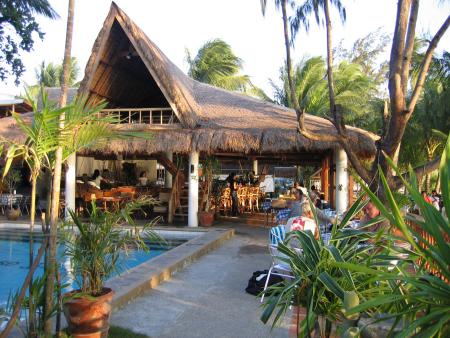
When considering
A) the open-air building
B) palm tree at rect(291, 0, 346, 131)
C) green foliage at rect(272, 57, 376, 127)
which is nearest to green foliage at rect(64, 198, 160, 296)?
palm tree at rect(291, 0, 346, 131)

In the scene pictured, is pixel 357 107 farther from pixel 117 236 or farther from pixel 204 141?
pixel 117 236

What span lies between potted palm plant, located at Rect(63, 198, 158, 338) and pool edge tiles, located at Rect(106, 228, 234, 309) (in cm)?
89

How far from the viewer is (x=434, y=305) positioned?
1.64 metres

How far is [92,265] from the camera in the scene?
3438 mm

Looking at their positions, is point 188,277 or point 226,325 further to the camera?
point 188,277

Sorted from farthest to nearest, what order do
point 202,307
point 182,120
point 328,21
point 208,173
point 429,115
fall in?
point 429,115, point 208,173, point 182,120, point 328,21, point 202,307

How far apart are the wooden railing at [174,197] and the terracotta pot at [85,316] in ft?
28.6

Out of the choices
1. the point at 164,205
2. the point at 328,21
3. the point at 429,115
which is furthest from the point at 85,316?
the point at 429,115

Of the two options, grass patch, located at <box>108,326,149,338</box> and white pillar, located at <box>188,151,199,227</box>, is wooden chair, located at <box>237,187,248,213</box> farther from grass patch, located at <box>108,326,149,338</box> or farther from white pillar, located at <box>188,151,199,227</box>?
grass patch, located at <box>108,326,149,338</box>

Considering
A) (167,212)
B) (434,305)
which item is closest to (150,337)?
(434,305)

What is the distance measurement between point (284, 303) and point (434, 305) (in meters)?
0.93

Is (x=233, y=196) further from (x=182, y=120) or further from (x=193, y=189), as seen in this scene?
(x=182, y=120)

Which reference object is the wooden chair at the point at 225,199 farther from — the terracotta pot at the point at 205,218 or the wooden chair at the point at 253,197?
the terracotta pot at the point at 205,218

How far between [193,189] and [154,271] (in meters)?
5.52
